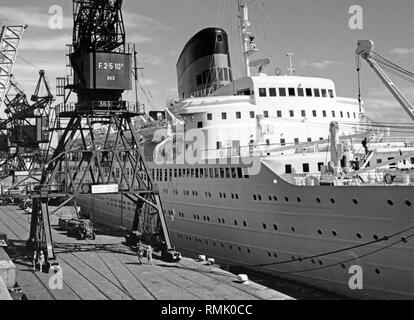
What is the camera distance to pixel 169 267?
1636 cm

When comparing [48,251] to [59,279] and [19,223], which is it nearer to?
[59,279]

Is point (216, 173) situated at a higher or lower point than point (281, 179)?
higher

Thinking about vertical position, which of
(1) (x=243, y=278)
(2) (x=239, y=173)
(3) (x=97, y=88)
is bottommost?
(1) (x=243, y=278)

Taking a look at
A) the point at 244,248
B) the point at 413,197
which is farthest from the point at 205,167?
the point at 413,197

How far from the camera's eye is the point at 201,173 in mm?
20766

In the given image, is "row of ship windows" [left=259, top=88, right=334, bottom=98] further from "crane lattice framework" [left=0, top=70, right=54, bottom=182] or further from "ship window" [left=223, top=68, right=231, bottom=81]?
"crane lattice framework" [left=0, top=70, right=54, bottom=182]

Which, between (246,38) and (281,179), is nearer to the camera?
(281,179)

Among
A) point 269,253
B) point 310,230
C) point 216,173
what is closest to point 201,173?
point 216,173

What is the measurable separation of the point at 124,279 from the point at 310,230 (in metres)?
6.87

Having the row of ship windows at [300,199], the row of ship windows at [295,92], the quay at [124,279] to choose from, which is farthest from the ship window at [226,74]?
the quay at [124,279]

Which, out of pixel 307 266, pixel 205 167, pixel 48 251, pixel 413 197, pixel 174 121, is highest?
pixel 174 121

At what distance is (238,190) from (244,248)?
261 centimetres

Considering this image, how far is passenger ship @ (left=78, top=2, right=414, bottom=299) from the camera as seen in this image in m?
13.9

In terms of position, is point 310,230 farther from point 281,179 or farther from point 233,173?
point 233,173
